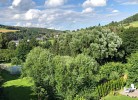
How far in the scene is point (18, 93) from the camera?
166 ft

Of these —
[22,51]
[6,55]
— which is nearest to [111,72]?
[22,51]

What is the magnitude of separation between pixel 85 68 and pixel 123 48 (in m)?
33.3

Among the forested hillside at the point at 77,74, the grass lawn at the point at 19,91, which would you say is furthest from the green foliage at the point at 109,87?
the grass lawn at the point at 19,91

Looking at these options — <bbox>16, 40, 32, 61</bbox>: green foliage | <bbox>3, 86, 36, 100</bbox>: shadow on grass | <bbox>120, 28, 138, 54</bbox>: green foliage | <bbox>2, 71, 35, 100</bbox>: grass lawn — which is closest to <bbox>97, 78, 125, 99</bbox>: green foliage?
<bbox>3, 86, 36, 100</bbox>: shadow on grass

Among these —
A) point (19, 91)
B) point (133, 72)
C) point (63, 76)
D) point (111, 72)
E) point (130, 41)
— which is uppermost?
point (130, 41)

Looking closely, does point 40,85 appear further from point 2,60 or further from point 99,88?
point 2,60

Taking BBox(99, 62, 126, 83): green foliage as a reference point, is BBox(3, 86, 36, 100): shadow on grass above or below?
below

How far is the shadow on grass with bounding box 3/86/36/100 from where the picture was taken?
47.1 meters

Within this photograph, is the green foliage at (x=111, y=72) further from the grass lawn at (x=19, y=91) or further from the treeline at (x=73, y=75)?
the grass lawn at (x=19, y=91)

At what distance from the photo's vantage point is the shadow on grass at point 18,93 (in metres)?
47.1

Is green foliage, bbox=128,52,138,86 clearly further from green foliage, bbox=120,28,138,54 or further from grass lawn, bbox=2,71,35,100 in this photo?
green foliage, bbox=120,28,138,54

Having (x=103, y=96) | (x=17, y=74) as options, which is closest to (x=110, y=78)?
(x=103, y=96)

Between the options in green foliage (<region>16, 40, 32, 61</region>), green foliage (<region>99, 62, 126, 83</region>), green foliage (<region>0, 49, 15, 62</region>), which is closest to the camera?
green foliage (<region>99, 62, 126, 83</region>)

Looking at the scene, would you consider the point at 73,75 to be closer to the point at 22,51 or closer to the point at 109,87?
the point at 109,87
